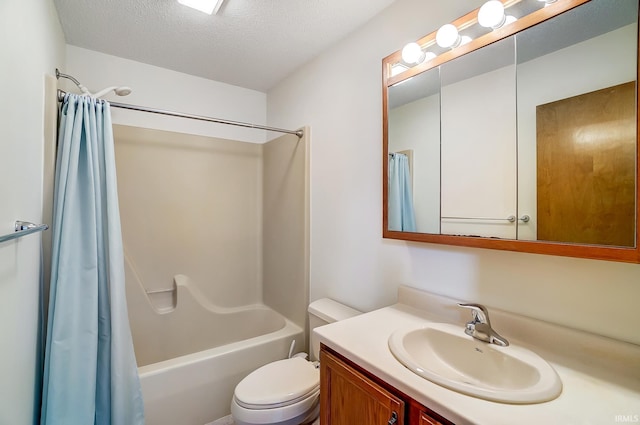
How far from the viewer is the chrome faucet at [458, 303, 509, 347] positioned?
3.32 feet

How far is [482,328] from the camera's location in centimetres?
104

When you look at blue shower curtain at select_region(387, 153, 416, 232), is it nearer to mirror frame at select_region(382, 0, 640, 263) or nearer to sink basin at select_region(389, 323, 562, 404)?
mirror frame at select_region(382, 0, 640, 263)

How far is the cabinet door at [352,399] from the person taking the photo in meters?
0.86

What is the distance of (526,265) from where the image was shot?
105 centimetres

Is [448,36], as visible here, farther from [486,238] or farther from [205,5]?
[205,5]

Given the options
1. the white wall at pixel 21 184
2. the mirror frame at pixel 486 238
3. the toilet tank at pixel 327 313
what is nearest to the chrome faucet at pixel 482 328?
the mirror frame at pixel 486 238

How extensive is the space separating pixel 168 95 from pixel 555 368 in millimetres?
2872

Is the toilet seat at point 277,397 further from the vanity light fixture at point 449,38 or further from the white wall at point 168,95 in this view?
the white wall at point 168,95

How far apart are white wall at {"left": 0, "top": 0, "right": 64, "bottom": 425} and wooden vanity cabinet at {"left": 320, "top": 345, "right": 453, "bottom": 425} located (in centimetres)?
105

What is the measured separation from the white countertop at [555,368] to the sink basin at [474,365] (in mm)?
20

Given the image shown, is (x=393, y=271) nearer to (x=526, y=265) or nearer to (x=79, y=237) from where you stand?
(x=526, y=265)

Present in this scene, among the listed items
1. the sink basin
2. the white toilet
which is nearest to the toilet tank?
the white toilet

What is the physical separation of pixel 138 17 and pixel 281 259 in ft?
6.27

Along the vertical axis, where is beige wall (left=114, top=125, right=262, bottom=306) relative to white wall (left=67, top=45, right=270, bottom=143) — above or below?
below
